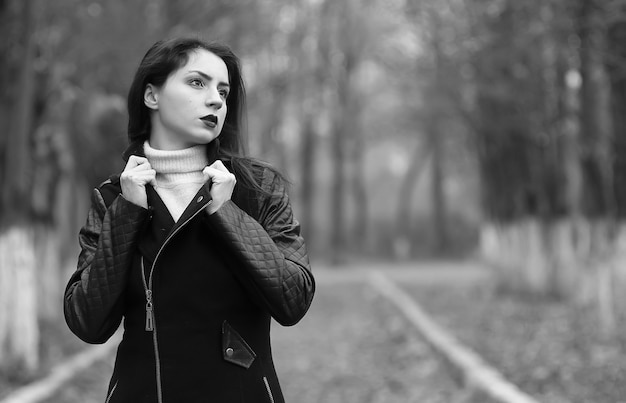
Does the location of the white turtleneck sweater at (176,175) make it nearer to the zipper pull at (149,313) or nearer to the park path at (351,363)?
the zipper pull at (149,313)

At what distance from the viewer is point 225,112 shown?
2674mm

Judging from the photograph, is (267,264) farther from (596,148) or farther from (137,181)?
(596,148)

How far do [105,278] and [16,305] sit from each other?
7135mm

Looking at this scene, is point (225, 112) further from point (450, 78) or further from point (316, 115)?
point (316, 115)

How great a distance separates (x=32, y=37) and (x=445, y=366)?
18.2 feet

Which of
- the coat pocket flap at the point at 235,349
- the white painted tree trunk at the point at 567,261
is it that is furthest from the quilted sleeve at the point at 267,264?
the white painted tree trunk at the point at 567,261

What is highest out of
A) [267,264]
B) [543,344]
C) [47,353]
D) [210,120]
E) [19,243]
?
[210,120]

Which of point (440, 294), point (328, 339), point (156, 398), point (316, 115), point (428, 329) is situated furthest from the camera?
point (316, 115)

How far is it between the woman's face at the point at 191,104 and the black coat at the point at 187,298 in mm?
190

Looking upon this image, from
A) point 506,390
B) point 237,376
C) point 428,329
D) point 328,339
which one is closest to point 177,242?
point 237,376

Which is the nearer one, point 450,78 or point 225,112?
point 225,112

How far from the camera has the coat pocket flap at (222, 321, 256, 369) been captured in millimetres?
2467

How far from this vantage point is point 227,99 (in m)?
2.80

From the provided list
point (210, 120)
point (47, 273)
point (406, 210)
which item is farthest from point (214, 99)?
point (406, 210)
